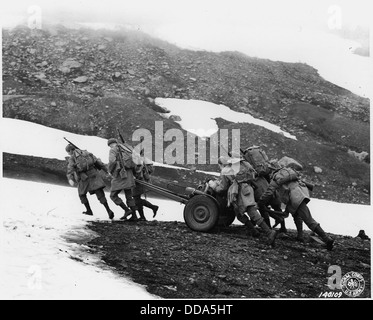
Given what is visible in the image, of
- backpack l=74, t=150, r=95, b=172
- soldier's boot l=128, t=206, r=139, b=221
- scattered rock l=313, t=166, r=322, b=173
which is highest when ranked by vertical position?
backpack l=74, t=150, r=95, b=172

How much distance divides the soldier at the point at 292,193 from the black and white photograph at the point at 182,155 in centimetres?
3

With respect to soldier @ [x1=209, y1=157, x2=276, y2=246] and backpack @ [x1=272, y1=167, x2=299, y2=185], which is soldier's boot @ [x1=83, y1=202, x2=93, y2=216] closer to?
soldier @ [x1=209, y1=157, x2=276, y2=246]

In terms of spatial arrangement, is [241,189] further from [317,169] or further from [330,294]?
[317,169]

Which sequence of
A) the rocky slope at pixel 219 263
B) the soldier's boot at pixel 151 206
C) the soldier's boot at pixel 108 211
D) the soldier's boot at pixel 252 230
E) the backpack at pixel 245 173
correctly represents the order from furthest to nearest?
1. the soldier's boot at pixel 151 206
2. the soldier's boot at pixel 108 211
3. the soldier's boot at pixel 252 230
4. the backpack at pixel 245 173
5. the rocky slope at pixel 219 263

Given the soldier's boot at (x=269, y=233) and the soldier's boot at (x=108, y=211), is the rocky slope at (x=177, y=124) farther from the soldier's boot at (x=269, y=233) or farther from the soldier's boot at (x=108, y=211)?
the soldier's boot at (x=108, y=211)

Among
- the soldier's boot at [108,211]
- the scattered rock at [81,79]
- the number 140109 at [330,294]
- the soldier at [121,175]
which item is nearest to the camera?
the number 140109 at [330,294]

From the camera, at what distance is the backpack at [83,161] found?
1206cm

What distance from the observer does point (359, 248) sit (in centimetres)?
1201

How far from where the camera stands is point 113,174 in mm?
12133

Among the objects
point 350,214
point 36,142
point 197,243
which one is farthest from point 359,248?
point 36,142

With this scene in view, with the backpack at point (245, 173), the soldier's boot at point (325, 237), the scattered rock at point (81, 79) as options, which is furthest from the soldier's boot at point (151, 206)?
the scattered rock at point (81, 79)

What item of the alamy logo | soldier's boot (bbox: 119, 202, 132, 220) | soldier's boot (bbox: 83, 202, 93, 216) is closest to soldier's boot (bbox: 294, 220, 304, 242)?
the alamy logo

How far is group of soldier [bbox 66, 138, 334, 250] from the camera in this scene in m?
11.0

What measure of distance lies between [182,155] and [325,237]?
22.7 feet
